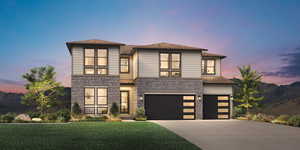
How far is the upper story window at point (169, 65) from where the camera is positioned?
23484 millimetres

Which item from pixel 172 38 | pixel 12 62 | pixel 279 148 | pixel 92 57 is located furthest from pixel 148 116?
pixel 12 62

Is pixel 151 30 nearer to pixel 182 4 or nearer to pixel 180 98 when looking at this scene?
pixel 182 4

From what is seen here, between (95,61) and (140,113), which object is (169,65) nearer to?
(140,113)

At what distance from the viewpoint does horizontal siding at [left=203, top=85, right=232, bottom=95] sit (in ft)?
80.1

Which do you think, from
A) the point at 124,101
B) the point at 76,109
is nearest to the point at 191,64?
the point at 124,101

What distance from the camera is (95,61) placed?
22703mm

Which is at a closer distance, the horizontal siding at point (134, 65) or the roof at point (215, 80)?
the horizontal siding at point (134, 65)

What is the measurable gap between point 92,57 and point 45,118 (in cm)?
582

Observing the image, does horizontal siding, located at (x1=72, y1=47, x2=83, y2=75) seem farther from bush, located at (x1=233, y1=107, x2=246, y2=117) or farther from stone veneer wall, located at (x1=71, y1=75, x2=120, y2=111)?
bush, located at (x1=233, y1=107, x2=246, y2=117)

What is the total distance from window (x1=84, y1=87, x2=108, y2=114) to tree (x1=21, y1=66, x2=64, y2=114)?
102 inches

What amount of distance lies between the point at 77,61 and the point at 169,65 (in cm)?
740

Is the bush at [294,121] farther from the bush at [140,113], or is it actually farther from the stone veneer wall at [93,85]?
the stone veneer wall at [93,85]

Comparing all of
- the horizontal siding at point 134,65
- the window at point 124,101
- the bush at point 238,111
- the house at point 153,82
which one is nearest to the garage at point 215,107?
the house at point 153,82

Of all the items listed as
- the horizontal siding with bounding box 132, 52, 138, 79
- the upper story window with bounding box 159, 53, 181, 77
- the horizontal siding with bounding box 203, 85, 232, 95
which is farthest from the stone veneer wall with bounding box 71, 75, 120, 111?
the horizontal siding with bounding box 203, 85, 232, 95
